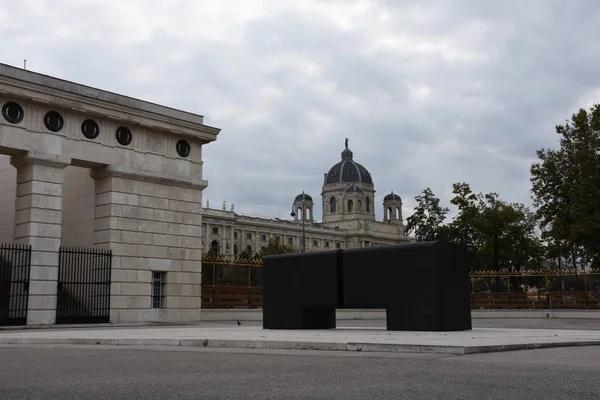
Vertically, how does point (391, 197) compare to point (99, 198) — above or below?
above

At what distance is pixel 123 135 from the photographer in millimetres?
26875

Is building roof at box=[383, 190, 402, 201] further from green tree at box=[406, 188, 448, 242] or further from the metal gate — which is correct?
the metal gate

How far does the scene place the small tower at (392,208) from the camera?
553 ft

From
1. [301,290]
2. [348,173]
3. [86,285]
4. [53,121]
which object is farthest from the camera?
[348,173]

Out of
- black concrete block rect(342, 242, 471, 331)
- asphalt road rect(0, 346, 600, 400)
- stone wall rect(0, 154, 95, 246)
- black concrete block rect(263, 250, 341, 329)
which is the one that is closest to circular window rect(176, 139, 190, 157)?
stone wall rect(0, 154, 95, 246)

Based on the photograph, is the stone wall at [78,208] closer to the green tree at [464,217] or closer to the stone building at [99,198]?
the stone building at [99,198]

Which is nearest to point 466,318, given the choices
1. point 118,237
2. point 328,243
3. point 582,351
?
point 582,351

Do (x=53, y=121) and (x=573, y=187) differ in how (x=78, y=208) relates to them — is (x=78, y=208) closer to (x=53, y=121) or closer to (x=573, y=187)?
(x=53, y=121)

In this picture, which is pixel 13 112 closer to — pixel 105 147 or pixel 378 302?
Result: pixel 105 147

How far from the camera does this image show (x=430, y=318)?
595 inches

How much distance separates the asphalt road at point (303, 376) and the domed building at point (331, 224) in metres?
92.3

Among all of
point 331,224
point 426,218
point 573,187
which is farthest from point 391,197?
point 573,187

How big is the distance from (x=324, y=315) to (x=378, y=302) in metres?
2.24

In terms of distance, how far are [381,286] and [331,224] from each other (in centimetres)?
14499
